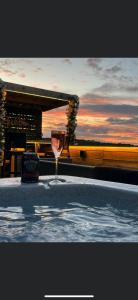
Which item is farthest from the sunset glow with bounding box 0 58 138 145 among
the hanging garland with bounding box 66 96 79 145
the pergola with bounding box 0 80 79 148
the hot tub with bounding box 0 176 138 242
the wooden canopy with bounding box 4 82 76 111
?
the hot tub with bounding box 0 176 138 242

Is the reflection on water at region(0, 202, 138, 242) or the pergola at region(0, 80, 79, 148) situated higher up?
the pergola at region(0, 80, 79, 148)

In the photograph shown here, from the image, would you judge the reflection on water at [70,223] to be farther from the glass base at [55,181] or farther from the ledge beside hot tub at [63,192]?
the glass base at [55,181]

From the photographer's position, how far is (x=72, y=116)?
8641 mm

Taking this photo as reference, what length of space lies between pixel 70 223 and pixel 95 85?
8.04m

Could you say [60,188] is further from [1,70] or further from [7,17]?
[1,70]

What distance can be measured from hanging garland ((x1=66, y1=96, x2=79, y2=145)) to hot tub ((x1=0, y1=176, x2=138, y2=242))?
19.8 feet

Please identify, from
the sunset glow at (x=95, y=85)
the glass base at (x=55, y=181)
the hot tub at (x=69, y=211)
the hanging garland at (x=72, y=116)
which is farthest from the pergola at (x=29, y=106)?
the hot tub at (x=69, y=211)

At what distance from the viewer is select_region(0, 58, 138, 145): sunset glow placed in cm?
880

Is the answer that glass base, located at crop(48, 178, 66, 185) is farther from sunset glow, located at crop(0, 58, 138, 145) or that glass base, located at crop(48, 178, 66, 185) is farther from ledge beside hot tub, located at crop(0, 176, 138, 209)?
sunset glow, located at crop(0, 58, 138, 145)

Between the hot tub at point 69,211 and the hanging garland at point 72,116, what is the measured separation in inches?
238
